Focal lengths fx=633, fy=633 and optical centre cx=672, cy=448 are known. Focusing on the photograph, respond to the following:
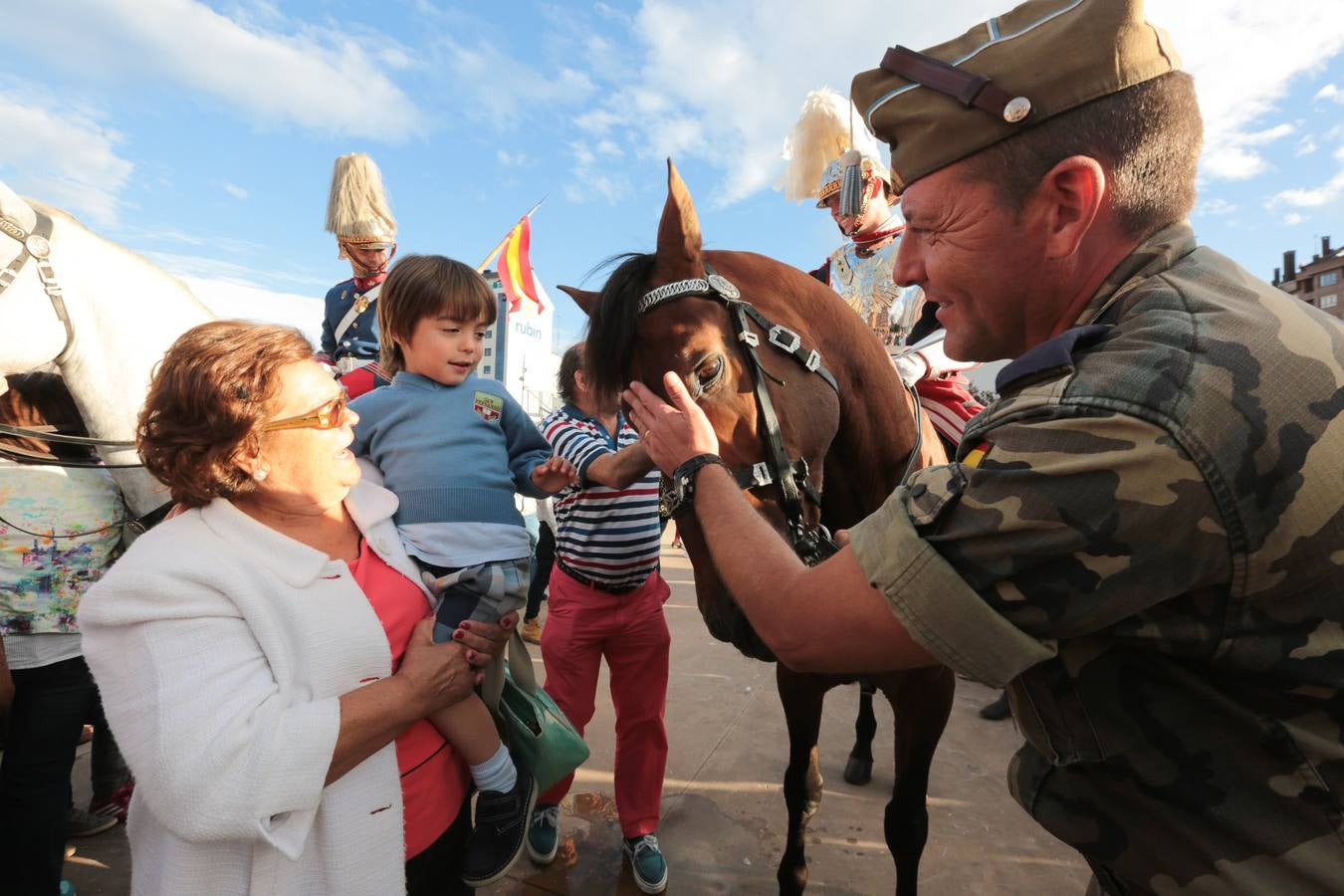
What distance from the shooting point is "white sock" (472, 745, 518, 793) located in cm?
169

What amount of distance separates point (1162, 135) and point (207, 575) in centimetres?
183

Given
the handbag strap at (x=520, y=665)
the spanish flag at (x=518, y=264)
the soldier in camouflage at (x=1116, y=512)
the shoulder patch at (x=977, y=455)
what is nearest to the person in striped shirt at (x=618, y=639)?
the handbag strap at (x=520, y=665)

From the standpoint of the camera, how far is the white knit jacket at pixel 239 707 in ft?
3.67

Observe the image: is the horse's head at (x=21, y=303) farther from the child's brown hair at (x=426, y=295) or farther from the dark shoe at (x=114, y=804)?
the dark shoe at (x=114, y=804)

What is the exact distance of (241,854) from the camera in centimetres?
123

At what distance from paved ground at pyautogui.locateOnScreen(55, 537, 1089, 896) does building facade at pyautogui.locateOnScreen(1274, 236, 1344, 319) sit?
58.5 m

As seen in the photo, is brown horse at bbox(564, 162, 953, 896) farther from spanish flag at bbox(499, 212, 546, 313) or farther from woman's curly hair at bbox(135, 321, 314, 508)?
spanish flag at bbox(499, 212, 546, 313)

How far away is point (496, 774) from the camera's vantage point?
1.70 meters

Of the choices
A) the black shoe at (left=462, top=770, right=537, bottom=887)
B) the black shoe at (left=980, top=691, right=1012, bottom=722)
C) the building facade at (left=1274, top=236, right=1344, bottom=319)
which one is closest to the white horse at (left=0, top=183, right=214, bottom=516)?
the black shoe at (left=462, top=770, right=537, bottom=887)

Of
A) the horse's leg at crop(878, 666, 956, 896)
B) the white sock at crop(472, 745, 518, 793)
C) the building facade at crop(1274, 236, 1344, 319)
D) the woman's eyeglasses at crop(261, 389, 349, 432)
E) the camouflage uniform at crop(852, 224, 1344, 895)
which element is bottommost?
the horse's leg at crop(878, 666, 956, 896)

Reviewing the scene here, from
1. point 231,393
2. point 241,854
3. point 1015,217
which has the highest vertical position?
point 1015,217

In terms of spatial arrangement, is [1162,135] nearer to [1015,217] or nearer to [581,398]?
[1015,217]

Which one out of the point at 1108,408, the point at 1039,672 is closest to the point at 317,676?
the point at 1039,672

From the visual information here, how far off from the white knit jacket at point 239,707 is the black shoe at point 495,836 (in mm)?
339
